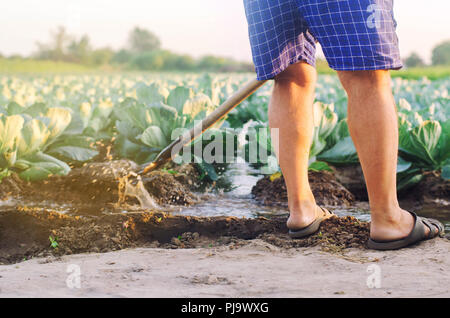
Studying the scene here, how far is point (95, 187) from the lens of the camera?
3.14 metres

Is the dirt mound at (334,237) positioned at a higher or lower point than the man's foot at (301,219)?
lower

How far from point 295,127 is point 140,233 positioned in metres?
0.82

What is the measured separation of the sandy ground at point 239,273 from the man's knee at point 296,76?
65 cm

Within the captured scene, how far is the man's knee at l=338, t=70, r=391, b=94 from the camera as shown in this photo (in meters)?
1.91

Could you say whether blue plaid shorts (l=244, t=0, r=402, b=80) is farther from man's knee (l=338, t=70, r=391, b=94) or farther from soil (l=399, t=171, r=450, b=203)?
soil (l=399, t=171, r=450, b=203)

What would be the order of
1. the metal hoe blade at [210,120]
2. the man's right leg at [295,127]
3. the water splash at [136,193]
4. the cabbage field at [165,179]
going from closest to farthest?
the man's right leg at [295,127], the cabbage field at [165,179], the metal hoe blade at [210,120], the water splash at [136,193]

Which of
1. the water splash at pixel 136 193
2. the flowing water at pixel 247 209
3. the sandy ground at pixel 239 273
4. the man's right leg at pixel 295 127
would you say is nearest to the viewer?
the sandy ground at pixel 239 273

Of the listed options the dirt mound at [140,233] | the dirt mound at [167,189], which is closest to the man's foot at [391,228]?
the dirt mound at [140,233]

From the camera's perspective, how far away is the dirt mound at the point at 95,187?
10.0 feet

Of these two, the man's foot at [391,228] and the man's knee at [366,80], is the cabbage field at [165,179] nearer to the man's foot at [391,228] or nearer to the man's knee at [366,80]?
the man's foot at [391,228]

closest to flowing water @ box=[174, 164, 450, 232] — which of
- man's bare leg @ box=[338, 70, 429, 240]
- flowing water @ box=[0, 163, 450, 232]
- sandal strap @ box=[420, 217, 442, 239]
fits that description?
flowing water @ box=[0, 163, 450, 232]

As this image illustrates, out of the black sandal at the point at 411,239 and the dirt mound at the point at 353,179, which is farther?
the dirt mound at the point at 353,179

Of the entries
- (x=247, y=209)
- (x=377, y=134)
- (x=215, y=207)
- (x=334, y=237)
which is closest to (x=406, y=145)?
(x=247, y=209)

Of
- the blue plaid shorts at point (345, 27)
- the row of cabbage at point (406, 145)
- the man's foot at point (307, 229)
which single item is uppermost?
the blue plaid shorts at point (345, 27)
